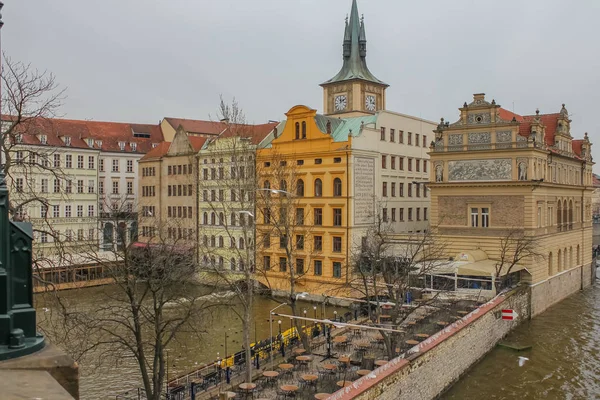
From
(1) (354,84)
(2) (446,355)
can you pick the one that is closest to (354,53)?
(1) (354,84)

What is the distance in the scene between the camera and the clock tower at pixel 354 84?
56.5 m

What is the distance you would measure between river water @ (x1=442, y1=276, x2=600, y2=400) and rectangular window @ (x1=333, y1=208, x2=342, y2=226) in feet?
43.8

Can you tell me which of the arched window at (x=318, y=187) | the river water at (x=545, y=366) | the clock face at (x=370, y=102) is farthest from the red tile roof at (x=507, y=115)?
the clock face at (x=370, y=102)

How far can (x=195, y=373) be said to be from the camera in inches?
853

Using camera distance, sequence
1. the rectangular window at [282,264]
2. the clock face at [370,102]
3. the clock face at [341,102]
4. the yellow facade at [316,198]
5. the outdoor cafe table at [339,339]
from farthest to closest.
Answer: the clock face at [341,102] → the clock face at [370,102] → the rectangular window at [282,264] → the yellow facade at [316,198] → the outdoor cafe table at [339,339]

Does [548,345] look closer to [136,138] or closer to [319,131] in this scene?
[319,131]

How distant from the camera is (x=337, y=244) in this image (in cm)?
4031

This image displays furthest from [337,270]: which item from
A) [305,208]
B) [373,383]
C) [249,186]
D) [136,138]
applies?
[136,138]

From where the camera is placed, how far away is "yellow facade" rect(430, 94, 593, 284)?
36125 millimetres

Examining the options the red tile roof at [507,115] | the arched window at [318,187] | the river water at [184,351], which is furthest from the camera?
the red tile roof at [507,115]

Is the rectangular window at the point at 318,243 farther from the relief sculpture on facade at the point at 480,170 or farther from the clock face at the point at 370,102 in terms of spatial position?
the clock face at the point at 370,102

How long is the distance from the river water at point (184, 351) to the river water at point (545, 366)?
10765 mm

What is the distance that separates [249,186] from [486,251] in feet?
59.9

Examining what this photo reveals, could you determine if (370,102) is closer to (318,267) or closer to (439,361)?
(318,267)
